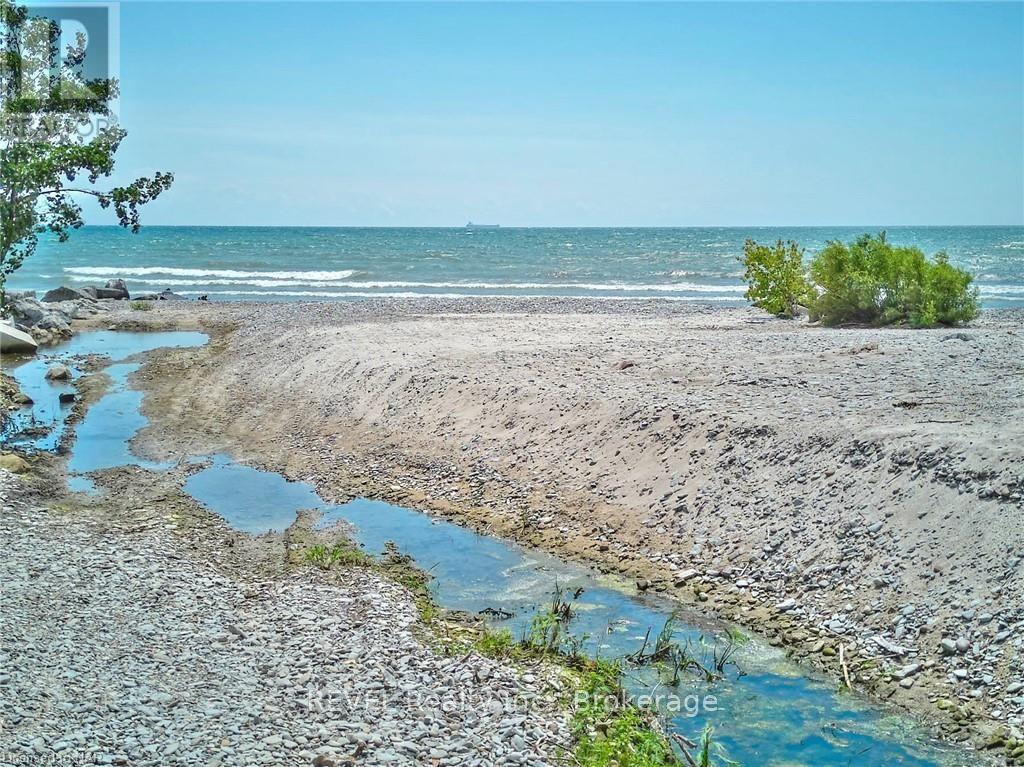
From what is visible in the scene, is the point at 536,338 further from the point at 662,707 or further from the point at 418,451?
the point at 662,707

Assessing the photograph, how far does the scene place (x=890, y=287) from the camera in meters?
21.3

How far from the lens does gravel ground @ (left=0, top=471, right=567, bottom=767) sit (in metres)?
6.57

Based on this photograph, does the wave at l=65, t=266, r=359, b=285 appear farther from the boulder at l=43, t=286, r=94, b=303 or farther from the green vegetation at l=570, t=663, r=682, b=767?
the green vegetation at l=570, t=663, r=682, b=767

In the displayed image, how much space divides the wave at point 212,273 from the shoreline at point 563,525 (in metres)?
34.6

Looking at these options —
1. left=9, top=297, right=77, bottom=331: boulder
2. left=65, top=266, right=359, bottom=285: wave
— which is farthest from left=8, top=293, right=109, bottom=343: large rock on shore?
left=65, top=266, right=359, bottom=285: wave

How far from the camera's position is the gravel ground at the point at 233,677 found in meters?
Answer: 6.57

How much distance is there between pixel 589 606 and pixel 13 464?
1007 centimetres

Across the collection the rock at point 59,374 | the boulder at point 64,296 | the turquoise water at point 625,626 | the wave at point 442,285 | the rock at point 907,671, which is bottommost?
the turquoise water at point 625,626

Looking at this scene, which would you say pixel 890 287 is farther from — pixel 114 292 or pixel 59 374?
pixel 114 292

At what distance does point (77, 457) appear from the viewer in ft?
51.2

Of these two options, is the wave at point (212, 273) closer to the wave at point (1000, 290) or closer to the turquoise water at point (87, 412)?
the turquoise water at point (87, 412)

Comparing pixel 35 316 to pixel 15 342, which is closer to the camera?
pixel 15 342

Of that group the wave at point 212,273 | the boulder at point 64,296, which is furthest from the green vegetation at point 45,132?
the wave at point 212,273

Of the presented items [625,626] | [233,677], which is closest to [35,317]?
[233,677]
